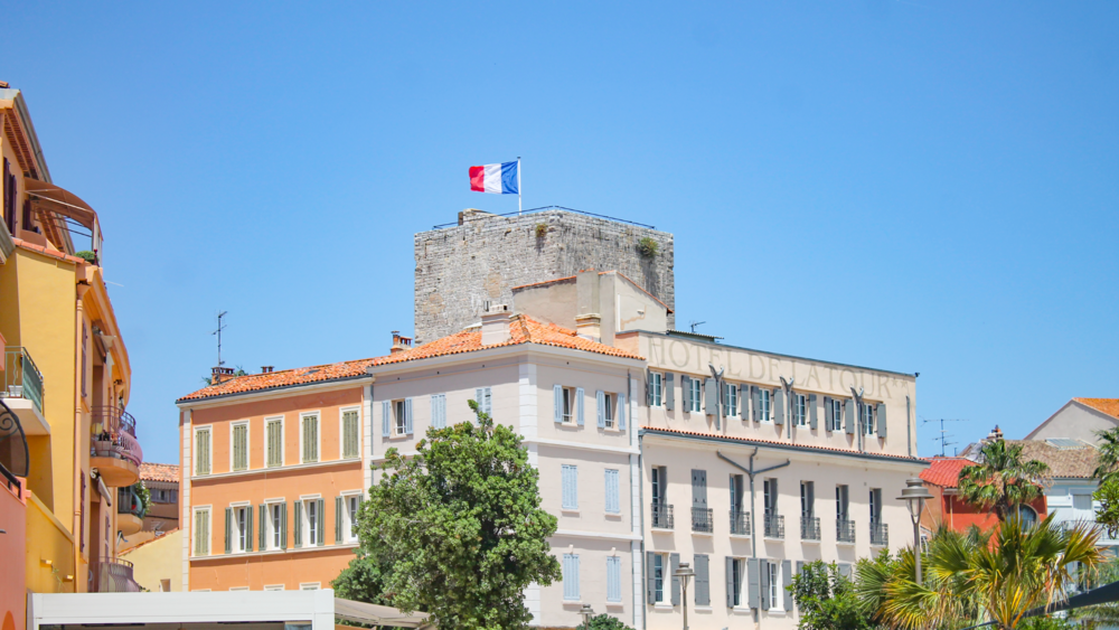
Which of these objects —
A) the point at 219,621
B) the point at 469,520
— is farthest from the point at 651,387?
the point at 219,621

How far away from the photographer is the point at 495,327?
52719mm

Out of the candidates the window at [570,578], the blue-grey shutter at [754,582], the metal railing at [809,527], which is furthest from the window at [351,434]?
the metal railing at [809,527]

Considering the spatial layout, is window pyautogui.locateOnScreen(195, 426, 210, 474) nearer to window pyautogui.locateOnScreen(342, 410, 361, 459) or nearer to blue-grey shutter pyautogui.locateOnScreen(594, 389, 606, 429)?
window pyautogui.locateOnScreen(342, 410, 361, 459)

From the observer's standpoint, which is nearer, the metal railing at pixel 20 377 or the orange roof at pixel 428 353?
the metal railing at pixel 20 377

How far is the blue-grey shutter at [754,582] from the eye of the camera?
5584 centimetres

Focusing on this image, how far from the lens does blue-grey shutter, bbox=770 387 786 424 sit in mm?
58875

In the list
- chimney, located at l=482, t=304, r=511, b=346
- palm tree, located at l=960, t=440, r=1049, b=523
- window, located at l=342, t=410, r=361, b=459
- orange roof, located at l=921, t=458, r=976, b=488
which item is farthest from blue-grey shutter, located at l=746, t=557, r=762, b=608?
palm tree, located at l=960, t=440, r=1049, b=523

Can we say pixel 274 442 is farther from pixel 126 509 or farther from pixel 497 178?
pixel 497 178

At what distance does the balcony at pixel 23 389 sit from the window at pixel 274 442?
29.2 m

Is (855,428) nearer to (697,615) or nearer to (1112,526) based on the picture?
(697,615)

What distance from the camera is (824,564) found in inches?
2265

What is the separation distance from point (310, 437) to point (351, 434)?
187cm

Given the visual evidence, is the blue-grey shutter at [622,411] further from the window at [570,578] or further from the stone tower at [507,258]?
the stone tower at [507,258]

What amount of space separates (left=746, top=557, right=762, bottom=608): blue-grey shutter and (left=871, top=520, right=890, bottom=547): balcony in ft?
20.5
